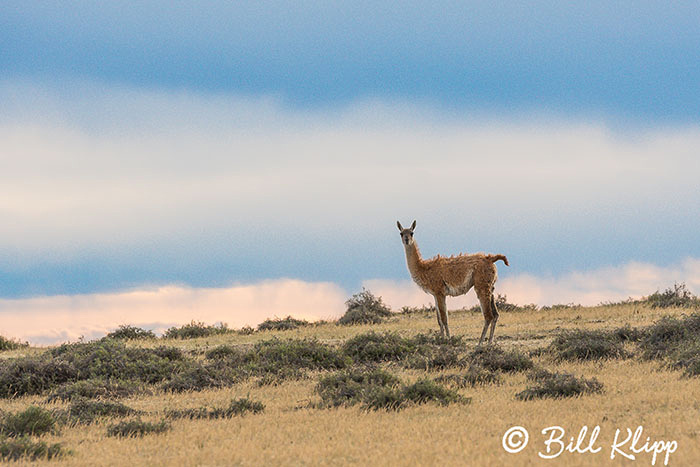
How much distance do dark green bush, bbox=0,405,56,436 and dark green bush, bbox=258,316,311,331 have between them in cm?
2042

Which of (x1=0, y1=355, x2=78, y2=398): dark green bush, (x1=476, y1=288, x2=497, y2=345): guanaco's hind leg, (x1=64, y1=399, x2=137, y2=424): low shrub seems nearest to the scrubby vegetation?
(x1=64, y1=399, x2=137, y2=424): low shrub

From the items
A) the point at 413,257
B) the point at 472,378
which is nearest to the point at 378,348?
the point at 413,257

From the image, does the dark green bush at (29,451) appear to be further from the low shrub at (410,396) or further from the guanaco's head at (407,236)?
the guanaco's head at (407,236)

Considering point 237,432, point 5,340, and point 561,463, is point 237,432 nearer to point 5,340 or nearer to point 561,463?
point 561,463

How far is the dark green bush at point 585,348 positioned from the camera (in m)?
20.2

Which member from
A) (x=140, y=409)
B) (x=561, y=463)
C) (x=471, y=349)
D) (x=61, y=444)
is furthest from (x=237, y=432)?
(x=471, y=349)

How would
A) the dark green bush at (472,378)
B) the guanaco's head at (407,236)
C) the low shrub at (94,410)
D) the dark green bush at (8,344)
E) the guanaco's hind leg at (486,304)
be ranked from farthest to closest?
the dark green bush at (8,344) → the guanaco's head at (407,236) → the guanaco's hind leg at (486,304) → the dark green bush at (472,378) → the low shrub at (94,410)

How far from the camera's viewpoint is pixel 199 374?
752 inches

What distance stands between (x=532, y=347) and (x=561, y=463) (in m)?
13.3

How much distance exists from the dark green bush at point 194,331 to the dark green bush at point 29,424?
62.8 feet

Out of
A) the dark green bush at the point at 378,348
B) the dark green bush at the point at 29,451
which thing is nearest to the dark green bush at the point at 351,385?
the dark green bush at the point at 378,348

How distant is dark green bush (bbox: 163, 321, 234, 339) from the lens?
110 feet

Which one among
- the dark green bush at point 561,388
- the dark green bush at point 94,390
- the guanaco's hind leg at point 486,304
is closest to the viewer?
the dark green bush at point 561,388

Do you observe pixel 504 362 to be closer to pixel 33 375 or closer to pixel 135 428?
pixel 135 428
